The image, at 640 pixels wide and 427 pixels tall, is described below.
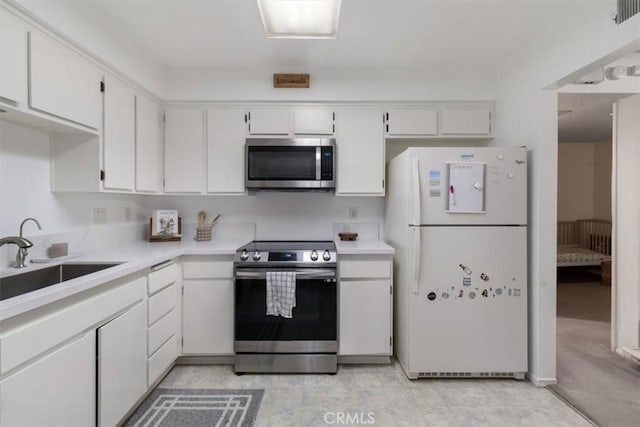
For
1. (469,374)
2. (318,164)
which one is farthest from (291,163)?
(469,374)

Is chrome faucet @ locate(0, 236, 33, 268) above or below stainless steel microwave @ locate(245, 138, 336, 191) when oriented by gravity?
below

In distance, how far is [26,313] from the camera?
113 centimetres

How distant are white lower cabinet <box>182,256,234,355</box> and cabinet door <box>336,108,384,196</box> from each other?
1.21m

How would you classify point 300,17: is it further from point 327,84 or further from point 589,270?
point 589,270

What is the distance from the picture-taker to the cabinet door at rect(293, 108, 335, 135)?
275cm

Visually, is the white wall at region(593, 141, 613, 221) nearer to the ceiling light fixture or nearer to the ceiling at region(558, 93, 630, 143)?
the ceiling at region(558, 93, 630, 143)

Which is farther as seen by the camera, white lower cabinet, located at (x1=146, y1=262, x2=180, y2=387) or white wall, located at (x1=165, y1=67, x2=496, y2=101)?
white wall, located at (x1=165, y1=67, x2=496, y2=101)

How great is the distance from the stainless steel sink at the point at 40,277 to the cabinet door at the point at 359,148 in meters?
1.84

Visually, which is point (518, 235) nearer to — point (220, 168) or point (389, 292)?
point (389, 292)

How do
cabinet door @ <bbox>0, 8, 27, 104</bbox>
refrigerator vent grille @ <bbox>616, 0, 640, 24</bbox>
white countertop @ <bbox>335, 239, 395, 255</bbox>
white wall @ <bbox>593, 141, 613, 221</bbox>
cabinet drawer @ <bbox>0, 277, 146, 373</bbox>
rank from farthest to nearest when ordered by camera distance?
white wall @ <bbox>593, 141, 613, 221</bbox> < white countertop @ <bbox>335, 239, 395, 255</bbox> < refrigerator vent grille @ <bbox>616, 0, 640, 24</bbox> < cabinet door @ <bbox>0, 8, 27, 104</bbox> < cabinet drawer @ <bbox>0, 277, 146, 373</bbox>

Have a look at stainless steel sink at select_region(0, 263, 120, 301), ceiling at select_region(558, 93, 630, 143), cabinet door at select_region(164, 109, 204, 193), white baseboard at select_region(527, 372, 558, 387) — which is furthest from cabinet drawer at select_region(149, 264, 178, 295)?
ceiling at select_region(558, 93, 630, 143)

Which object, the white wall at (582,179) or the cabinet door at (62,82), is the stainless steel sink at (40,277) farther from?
the white wall at (582,179)

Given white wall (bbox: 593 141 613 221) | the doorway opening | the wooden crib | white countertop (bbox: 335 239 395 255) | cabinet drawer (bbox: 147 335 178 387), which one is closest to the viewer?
cabinet drawer (bbox: 147 335 178 387)

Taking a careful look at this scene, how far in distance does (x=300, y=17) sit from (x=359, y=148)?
1.22 metres
